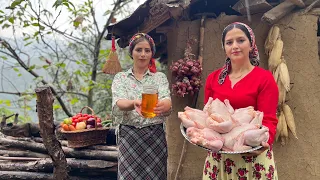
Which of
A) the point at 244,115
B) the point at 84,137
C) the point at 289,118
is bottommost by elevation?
the point at 84,137

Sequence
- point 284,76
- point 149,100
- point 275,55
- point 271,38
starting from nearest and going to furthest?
point 149,100 < point 284,76 < point 275,55 < point 271,38

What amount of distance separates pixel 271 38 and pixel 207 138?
79.3 inches

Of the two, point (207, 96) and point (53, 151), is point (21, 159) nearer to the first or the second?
point (53, 151)

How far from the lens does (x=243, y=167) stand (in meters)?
2.12

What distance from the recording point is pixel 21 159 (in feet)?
14.8

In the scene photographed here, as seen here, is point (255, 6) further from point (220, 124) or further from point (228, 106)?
point (220, 124)

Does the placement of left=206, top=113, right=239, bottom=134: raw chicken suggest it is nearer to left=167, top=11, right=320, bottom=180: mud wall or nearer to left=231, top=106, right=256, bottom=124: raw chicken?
left=231, top=106, right=256, bottom=124: raw chicken

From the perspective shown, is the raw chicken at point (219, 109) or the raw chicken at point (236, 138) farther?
the raw chicken at point (219, 109)

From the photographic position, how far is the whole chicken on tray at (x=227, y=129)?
186 centimetres

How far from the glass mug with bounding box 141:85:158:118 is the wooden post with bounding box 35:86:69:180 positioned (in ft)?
4.37

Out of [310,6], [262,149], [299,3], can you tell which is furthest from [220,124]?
[310,6]

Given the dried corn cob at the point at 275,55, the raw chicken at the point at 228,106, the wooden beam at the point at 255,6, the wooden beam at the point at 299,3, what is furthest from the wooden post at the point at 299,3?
the raw chicken at the point at 228,106

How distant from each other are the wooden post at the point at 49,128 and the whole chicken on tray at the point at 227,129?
174 cm

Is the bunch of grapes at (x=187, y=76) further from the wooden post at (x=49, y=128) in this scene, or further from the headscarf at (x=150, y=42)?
the wooden post at (x=49, y=128)
